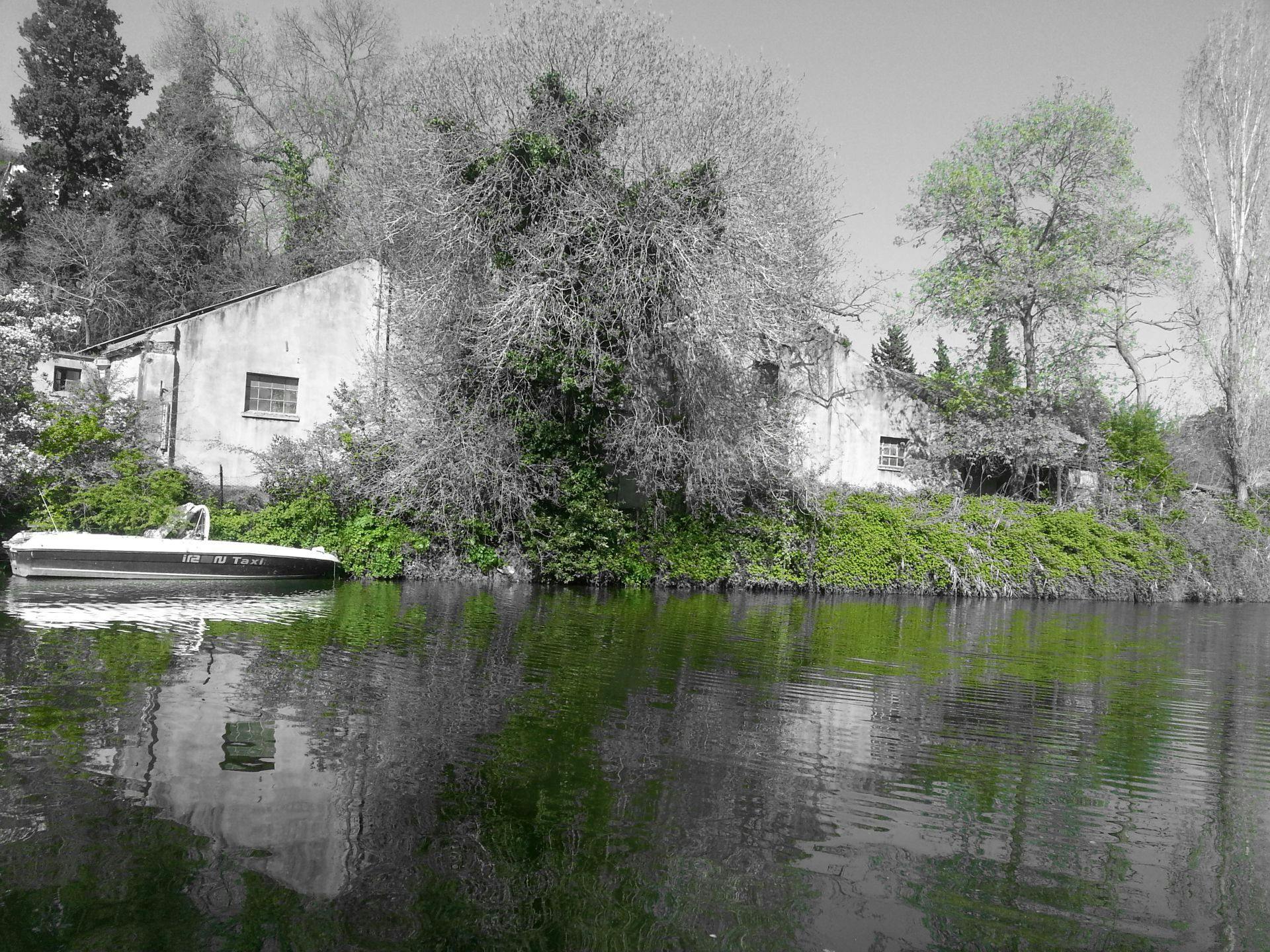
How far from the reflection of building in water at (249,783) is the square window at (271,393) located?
1626 cm

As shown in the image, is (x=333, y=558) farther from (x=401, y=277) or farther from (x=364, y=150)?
(x=364, y=150)

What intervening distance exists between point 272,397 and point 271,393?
0.10 metres

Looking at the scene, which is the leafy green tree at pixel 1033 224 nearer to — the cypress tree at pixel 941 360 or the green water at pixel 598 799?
the cypress tree at pixel 941 360

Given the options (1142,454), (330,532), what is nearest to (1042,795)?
(330,532)

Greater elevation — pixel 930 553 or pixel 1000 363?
pixel 1000 363

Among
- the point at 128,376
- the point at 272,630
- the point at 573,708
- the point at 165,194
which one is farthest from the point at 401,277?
the point at 165,194

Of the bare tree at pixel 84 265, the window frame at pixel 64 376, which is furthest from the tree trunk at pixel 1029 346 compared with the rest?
the bare tree at pixel 84 265

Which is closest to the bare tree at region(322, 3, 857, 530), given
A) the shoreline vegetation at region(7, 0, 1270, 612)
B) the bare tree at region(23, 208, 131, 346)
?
the shoreline vegetation at region(7, 0, 1270, 612)

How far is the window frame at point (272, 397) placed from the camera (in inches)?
858

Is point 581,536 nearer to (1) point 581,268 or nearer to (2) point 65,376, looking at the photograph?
(1) point 581,268

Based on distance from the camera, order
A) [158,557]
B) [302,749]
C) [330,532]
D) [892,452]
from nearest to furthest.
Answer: [302,749] → [158,557] → [330,532] → [892,452]

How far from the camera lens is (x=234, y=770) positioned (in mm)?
5070

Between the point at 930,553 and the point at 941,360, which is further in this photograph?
the point at 941,360

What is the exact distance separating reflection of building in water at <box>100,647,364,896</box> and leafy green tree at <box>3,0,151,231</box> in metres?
35.3
